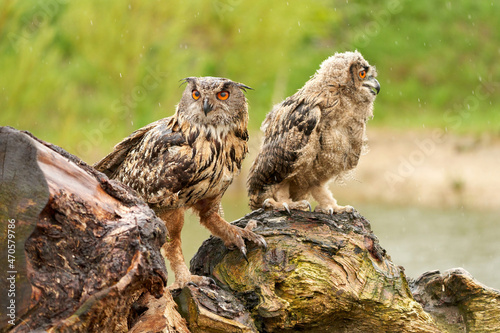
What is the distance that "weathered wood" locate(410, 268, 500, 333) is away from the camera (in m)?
3.19

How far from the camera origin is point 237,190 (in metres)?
9.02

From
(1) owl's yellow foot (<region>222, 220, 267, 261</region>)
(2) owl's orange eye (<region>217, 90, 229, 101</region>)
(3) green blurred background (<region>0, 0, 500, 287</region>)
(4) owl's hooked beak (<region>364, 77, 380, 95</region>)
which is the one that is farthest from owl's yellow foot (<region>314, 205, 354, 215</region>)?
(3) green blurred background (<region>0, 0, 500, 287</region>)

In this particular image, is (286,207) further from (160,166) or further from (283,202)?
(160,166)

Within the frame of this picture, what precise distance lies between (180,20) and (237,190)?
3.73 metres

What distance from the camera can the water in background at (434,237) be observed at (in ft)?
22.1

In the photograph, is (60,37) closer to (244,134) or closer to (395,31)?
(395,31)

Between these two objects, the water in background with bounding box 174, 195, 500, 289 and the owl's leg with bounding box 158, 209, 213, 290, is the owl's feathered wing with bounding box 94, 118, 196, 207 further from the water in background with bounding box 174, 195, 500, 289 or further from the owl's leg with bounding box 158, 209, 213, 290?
the water in background with bounding box 174, 195, 500, 289

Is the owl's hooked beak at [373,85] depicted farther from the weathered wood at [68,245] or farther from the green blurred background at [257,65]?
the green blurred background at [257,65]

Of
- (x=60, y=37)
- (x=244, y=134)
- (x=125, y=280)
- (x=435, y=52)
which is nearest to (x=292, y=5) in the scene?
(x=435, y=52)

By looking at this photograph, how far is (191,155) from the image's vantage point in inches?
104

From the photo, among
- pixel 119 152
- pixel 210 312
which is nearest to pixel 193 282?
pixel 210 312

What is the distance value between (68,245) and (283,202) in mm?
1644

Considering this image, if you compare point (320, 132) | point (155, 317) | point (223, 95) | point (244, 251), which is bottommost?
point (155, 317)

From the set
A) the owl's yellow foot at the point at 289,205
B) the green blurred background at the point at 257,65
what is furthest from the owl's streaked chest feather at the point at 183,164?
the green blurred background at the point at 257,65
